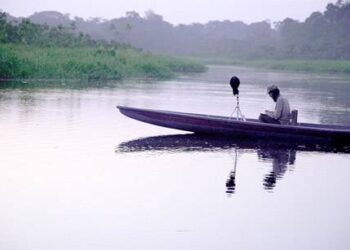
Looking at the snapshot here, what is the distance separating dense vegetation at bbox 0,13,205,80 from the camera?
94.8 feet

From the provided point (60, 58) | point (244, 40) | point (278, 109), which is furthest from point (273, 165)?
point (244, 40)

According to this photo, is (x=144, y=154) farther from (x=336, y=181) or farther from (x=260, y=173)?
(x=336, y=181)

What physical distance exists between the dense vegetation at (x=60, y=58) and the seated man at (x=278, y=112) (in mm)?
15480

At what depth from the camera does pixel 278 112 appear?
13.9 meters

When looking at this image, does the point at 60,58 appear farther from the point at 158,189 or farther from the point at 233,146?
the point at 158,189

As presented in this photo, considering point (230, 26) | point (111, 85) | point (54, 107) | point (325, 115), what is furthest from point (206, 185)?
point (230, 26)

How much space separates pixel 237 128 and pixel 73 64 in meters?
19.3

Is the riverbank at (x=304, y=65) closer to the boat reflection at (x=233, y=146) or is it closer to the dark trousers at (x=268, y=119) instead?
the dark trousers at (x=268, y=119)

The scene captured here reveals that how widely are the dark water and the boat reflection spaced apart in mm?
21

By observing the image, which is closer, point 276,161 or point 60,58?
point 276,161

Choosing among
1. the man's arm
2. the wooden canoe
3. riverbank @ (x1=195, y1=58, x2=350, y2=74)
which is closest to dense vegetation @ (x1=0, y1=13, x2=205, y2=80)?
the wooden canoe

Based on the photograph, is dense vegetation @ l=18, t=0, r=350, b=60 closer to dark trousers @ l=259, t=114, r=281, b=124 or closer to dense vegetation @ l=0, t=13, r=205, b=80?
dense vegetation @ l=0, t=13, r=205, b=80

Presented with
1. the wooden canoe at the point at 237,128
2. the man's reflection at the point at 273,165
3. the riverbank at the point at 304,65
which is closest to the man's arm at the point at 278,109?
the wooden canoe at the point at 237,128

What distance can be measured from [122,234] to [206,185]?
269cm
